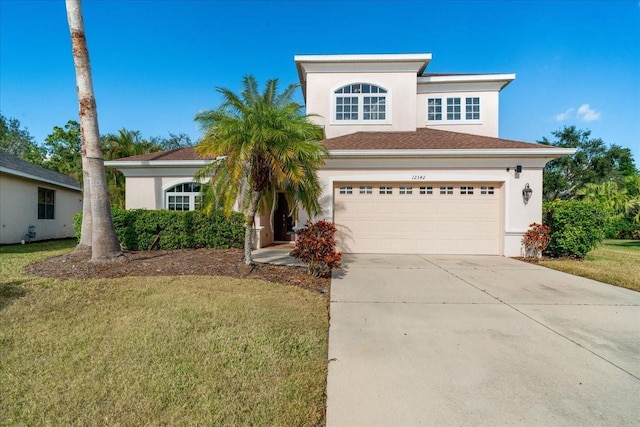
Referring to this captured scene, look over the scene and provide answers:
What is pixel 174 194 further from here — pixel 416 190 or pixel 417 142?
pixel 417 142

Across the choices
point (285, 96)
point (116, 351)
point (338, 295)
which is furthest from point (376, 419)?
point (285, 96)

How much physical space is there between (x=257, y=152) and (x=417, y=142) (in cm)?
687

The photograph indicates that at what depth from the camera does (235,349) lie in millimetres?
3484

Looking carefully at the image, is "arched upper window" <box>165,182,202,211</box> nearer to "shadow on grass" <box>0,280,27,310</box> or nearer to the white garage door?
the white garage door

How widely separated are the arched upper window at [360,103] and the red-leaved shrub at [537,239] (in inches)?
286

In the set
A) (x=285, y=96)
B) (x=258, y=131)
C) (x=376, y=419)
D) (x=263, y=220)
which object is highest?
(x=285, y=96)

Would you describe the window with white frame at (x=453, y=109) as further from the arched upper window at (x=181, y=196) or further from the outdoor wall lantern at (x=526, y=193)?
the arched upper window at (x=181, y=196)

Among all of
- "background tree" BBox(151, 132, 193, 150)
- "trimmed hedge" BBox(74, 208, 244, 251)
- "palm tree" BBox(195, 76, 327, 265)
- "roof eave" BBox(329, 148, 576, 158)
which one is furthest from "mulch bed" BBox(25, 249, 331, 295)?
"background tree" BBox(151, 132, 193, 150)

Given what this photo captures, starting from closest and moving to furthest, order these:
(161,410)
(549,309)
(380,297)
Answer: (161,410) < (549,309) < (380,297)

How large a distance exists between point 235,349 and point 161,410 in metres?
1.04

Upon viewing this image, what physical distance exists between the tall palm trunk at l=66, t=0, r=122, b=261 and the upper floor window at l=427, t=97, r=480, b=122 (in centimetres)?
1306

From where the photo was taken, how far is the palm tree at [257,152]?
6297 mm

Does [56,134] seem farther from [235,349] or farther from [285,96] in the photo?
[235,349]

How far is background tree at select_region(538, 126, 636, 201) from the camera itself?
24.8m
